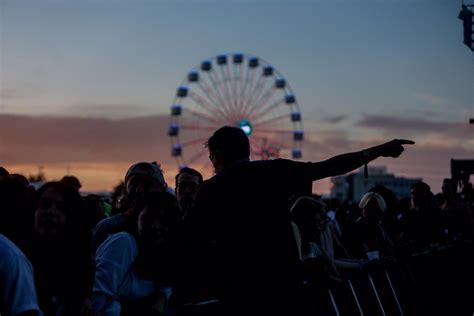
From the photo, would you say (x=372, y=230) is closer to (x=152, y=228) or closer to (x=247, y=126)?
(x=152, y=228)

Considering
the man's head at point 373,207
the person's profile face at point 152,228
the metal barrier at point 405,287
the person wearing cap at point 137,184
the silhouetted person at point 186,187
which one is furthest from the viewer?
the man's head at point 373,207

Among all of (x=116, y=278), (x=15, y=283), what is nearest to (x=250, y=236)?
(x=116, y=278)

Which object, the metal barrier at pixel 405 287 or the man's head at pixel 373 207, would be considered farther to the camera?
the man's head at pixel 373 207

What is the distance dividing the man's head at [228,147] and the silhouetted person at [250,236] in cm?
5

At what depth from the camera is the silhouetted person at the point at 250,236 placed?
5.05 meters

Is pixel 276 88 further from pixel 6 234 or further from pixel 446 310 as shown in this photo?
pixel 6 234

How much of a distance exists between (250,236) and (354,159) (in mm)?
871

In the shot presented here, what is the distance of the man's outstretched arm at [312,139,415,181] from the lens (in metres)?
5.25

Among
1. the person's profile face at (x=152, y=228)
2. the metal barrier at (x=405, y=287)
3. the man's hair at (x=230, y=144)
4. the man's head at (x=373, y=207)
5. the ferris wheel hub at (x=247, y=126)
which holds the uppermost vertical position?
the ferris wheel hub at (x=247, y=126)

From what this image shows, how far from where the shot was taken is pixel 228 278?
508 centimetres

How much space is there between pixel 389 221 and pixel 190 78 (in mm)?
36898

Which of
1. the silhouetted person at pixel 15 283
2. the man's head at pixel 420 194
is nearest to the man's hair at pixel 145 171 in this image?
the silhouetted person at pixel 15 283

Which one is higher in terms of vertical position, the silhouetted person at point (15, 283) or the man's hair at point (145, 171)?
the man's hair at point (145, 171)

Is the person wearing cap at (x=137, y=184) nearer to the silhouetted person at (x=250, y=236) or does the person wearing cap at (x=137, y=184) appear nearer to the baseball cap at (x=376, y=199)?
the silhouetted person at (x=250, y=236)
